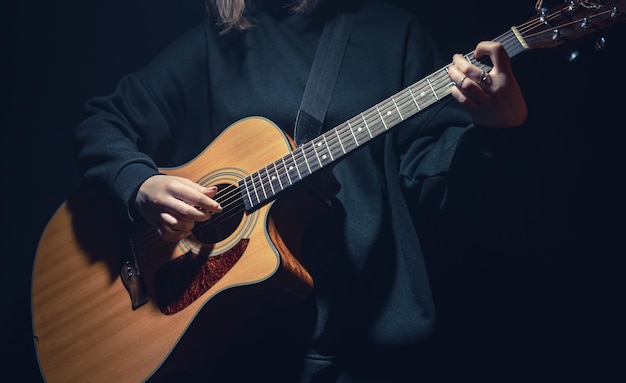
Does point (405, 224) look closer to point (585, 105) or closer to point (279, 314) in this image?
point (279, 314)

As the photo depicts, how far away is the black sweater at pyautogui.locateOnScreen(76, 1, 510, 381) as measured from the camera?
3.15 ft

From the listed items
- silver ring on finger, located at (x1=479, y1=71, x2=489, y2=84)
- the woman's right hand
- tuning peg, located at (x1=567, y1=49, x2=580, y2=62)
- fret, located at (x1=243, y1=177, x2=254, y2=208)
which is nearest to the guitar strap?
fret, located at (x1=243, y1=177, x2=254, y2=208)

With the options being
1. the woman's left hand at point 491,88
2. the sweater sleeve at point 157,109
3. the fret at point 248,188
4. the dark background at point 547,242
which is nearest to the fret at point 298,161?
the fret at point 248,188

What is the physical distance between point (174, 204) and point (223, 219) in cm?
13

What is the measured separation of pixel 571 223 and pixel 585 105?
12.1 inches

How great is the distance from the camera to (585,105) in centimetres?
108

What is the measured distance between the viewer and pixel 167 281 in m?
0.98

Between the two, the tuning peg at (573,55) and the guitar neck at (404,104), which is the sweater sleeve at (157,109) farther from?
the tuning peg at (573,55)

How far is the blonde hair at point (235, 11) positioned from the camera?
3.69 feet

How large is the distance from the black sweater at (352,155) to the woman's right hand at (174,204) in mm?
53

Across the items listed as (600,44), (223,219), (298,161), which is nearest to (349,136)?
(298,161)

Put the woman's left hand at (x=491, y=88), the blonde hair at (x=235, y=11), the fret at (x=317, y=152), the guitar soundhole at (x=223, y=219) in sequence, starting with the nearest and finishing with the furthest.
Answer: the woman's left hand at (x=491, y=88)
the fret at (x=317, y=152)
the guitar soundhole at (x=223, y=219)
the blonde hair at (x=235, y=11)

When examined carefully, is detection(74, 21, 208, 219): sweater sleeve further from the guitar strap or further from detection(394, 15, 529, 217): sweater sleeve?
detection(394, 15, 529, 217): sweater sleeve

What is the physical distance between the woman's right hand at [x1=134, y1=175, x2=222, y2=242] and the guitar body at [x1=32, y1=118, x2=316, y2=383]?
6cm
